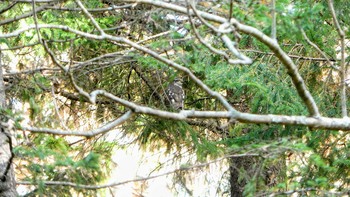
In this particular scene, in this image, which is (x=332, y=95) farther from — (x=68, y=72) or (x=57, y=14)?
(x=68, y=72)

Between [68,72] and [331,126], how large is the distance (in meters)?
1.82

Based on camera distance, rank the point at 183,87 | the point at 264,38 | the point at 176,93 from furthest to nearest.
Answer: the point at 183,87
the point at 176,93
the point at 264,38

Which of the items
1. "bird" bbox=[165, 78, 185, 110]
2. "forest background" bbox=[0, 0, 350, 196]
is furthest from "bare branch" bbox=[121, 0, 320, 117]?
"bird" bbox=[165, 78, 185, 110]

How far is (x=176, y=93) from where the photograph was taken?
931 centimetres

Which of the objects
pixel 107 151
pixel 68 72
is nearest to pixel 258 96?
pixel 107 151

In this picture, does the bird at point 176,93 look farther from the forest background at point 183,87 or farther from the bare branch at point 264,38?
the bare branch at point 264,38

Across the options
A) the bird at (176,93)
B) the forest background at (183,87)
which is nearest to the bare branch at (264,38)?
the forest background at (183,87)

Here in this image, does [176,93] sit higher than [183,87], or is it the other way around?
[183,87]

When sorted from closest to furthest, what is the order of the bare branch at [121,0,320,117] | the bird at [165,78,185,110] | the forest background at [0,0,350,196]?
the bare branch at [121,0,320,117]
the forest background at [0,0,350,196]
the bird at [165,78,185,110]

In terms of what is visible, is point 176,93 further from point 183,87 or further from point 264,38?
point 264,38

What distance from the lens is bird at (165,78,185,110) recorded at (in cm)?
919

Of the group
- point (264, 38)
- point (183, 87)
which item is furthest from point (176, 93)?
point (264, 38)

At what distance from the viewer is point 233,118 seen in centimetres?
429

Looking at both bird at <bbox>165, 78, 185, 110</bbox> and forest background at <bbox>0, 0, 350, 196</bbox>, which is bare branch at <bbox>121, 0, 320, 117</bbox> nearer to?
forest background at <bbox>0, 0, 350, 196</bbox>
